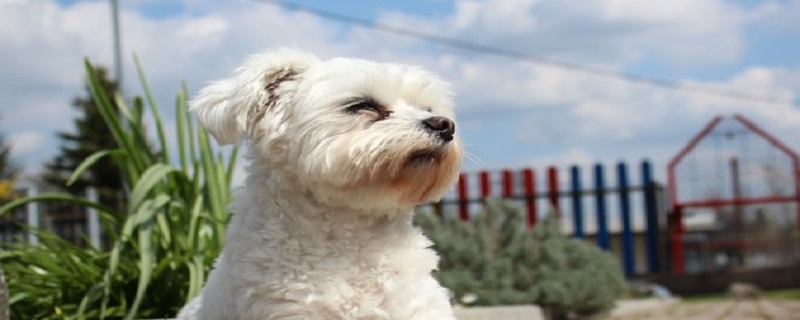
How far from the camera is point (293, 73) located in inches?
122

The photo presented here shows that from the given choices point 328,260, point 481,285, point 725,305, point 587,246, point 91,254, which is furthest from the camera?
point 725,305

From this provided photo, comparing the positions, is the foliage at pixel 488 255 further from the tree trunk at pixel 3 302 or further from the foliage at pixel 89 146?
the foliage at pixel 89 146

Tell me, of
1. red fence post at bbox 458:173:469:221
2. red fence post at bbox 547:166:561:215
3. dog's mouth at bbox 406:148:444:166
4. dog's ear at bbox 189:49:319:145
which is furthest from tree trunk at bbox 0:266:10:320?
red fence post at bbox 547:166:561:215

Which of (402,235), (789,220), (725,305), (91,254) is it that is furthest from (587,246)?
(789,220)

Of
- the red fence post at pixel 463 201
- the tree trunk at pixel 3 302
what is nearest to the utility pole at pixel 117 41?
the red fence post at pixel 463 201

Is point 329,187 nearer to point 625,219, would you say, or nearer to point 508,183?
point 508,183

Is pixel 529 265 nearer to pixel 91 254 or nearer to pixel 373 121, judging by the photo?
pixel 91 254

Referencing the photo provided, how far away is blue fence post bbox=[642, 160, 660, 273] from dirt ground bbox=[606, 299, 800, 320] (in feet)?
13.1

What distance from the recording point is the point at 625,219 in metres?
16.0

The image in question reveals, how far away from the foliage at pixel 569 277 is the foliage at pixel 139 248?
3445mm

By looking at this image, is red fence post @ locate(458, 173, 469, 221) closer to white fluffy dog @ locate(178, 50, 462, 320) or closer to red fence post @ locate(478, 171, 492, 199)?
red fence post @ locate(478, 171, 492, 199)

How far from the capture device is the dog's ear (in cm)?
296

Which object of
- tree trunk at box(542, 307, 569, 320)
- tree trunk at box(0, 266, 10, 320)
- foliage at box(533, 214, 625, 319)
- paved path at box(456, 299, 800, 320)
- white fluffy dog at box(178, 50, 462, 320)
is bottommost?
paved path at box(456, 299, 800, 320)

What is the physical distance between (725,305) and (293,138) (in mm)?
9312
